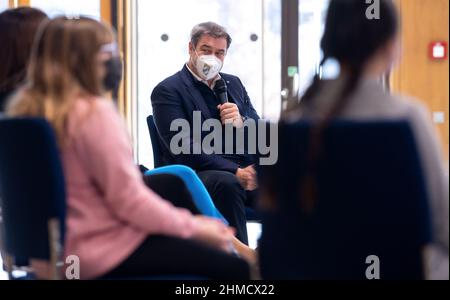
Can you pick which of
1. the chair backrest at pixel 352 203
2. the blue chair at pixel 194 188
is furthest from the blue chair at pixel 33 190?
the blue chair at pixel 194 188

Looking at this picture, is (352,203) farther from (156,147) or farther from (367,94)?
(156,147)

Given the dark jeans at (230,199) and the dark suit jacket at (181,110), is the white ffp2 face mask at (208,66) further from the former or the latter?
the dark jeans at (230,199)

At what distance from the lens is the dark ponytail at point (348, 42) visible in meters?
1.35

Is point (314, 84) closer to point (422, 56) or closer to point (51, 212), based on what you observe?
point (51, 212)

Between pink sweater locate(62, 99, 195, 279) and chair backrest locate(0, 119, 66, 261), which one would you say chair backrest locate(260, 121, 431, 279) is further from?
chair backrest locate(0, 119, 66, 261)

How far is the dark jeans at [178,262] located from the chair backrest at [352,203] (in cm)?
29

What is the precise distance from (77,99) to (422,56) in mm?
4497

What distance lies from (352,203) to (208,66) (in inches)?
79.3

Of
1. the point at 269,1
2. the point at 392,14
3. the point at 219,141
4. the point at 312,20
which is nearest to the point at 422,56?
the point at 312,20

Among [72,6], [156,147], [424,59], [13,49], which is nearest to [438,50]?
[424,59]

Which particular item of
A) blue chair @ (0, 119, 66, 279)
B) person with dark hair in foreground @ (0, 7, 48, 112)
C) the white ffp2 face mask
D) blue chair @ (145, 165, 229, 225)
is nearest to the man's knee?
the white ffp2 face mask

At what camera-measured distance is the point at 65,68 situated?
5.34 feet
